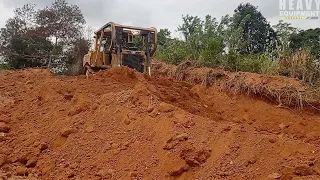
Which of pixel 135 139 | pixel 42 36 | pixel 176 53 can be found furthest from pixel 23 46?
pixel 135 139

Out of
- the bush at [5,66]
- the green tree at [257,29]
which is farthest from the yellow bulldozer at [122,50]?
the bush at [5,66]

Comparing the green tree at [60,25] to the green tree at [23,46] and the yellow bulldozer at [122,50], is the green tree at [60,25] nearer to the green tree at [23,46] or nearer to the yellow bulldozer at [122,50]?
the green tree at [23,46]

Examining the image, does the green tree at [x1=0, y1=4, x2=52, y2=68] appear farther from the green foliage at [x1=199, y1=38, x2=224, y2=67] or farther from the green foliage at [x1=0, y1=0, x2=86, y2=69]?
the green foliage at [x1=199, y1=38, x2=224, y2=67]

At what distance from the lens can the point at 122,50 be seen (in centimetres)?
1040

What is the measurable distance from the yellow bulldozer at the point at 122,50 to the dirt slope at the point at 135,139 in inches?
112

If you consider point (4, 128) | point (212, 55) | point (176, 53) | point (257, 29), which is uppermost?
point (257, 29)

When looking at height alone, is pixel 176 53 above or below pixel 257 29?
below

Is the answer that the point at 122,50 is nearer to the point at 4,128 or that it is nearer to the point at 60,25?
the point at 4,128

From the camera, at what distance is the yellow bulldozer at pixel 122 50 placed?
10.3 meters

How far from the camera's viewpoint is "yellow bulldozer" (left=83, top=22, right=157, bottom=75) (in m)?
10.3

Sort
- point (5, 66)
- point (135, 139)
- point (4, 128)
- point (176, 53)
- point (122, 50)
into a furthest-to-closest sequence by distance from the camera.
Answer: point (5, 66) < point (176, 53) < point (122, 50) < point (4, 128) < point (135, 139)

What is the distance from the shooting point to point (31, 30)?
1917cm

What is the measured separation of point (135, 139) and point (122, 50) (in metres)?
5.93

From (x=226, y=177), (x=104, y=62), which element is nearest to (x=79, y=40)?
(x=104, y=62)
